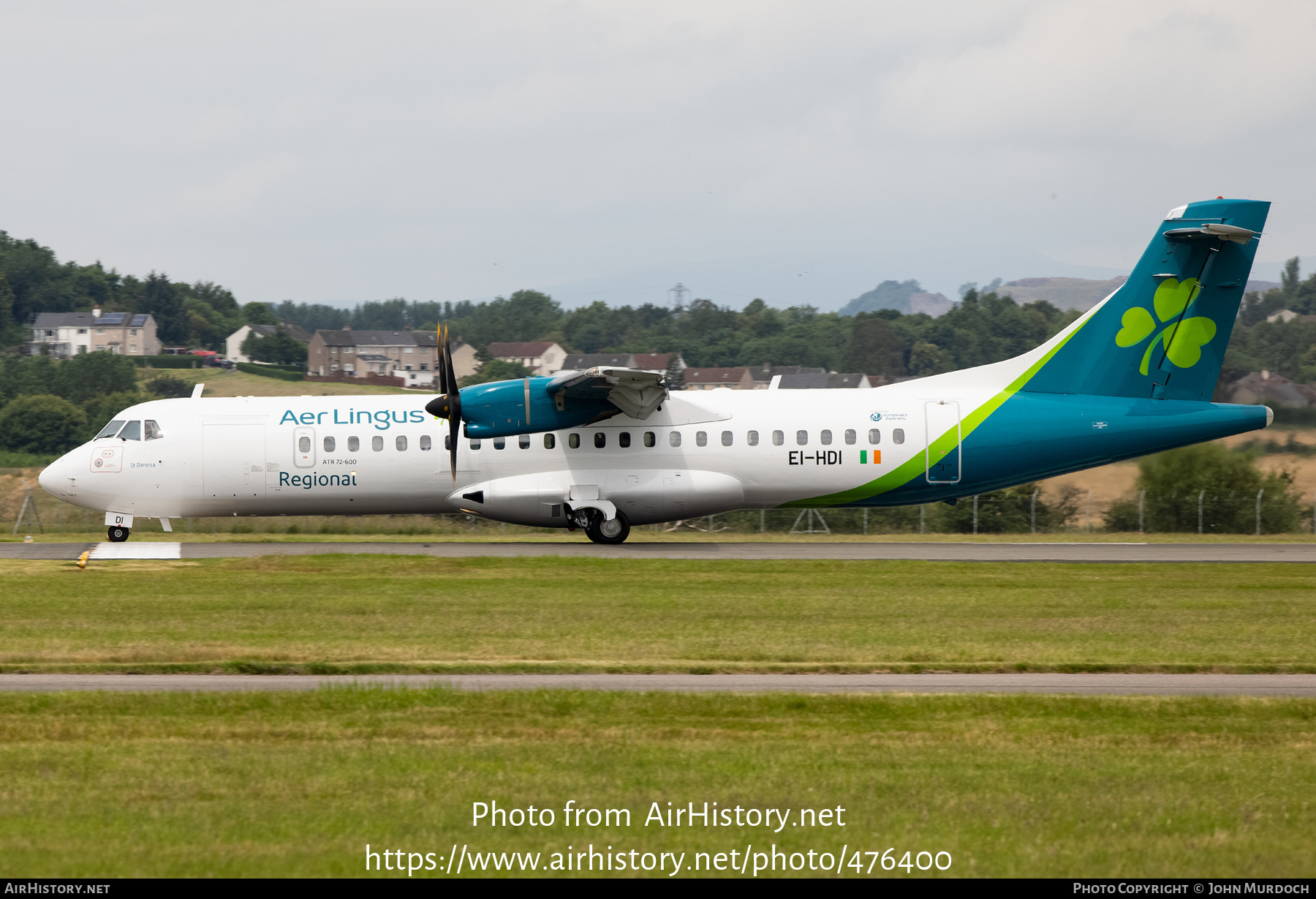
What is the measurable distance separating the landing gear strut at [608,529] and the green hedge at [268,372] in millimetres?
63917

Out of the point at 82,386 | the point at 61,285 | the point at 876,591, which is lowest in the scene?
the point at 876,591

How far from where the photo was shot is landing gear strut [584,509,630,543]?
29.8 meters

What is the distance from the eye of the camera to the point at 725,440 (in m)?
29.8

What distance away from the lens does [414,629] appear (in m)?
17.4

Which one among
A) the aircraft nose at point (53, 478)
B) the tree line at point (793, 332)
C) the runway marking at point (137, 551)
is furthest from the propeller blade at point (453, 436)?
the tree line at point (793, 332)

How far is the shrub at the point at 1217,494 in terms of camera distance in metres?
38.8

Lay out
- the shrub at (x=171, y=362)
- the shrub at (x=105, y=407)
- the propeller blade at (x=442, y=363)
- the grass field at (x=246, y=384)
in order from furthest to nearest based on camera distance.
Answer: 1. the shrub at (x=171, y=362)
2. the grass field at (x=246, y=384)
3. the shrub at (x=105, y=407)
4. the propeller blade at (x=442, y=363)

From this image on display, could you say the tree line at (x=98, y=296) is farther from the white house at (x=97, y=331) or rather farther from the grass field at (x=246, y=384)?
the grass field at (x=246, y=384)

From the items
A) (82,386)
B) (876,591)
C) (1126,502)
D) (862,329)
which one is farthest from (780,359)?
(876,591)

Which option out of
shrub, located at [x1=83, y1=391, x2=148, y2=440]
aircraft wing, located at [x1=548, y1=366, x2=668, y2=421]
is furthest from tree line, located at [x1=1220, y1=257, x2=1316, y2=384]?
shrub, located at [x1=83, y1=391, x2=148, y2=440]

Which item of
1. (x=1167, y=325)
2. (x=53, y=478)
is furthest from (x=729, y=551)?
(x=53, y=478)

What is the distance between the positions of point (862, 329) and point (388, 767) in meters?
110

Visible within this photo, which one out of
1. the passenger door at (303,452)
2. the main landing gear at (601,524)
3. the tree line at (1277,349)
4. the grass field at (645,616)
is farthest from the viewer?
the tree line at (1277,349)

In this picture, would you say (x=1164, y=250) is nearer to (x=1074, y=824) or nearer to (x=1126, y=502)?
(x=1126, y=502)
